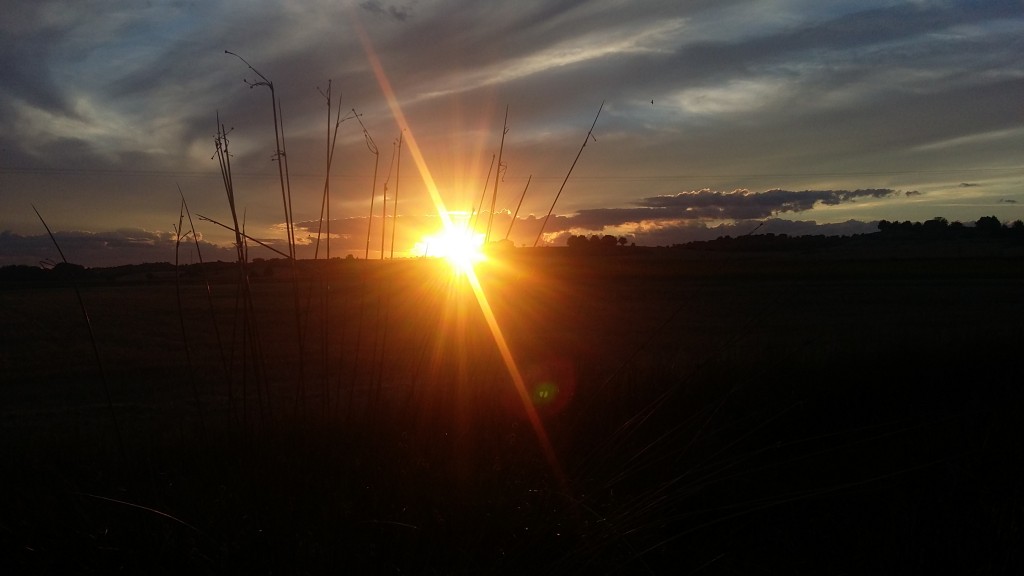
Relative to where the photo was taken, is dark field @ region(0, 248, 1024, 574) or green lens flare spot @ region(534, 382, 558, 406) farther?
Result: green lens flare spot @ region(534, 382, 558, 406)

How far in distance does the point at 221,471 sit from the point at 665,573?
2258mm

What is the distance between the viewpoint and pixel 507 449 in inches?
182

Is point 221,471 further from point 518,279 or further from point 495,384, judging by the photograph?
point 518,279

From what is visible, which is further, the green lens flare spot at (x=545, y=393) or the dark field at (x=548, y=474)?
the green lens flare spot at (x=545, y=393)

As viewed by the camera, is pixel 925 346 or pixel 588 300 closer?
pixel 925 346

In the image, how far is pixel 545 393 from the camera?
6.62 metres

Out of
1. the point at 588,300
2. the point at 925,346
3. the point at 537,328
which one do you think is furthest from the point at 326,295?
the point at 588,300

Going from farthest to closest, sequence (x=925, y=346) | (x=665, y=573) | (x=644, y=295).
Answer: (x=644, y=295)
(x=925, y=346)
(x=665, y=573)

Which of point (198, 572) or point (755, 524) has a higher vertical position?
point (198, 572)

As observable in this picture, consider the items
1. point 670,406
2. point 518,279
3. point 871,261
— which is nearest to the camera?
point 670,406

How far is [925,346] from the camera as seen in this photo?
30.7 feet

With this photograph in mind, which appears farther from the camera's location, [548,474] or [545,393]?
[545,393]

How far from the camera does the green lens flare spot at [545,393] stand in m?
6.14

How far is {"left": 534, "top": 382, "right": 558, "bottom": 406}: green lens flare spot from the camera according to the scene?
20.2ft
